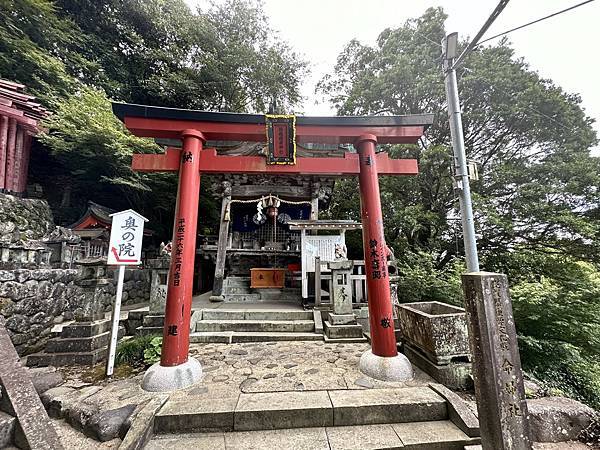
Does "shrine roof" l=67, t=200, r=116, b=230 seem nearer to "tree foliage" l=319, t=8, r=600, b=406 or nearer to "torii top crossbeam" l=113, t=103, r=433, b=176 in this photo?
"torii top crossbeam" l=113, t=103, r=433, b=176

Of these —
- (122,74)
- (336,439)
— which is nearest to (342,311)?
(336,439)

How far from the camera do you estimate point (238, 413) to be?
287 centimetres

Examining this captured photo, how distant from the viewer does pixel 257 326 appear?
19.3 feet

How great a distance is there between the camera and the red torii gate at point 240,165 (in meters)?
3.86

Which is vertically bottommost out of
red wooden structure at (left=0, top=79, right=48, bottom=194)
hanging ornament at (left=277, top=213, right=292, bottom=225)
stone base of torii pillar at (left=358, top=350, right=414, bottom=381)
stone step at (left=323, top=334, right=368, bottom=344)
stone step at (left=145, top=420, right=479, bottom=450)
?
stone step at (left=145, top=420, right=479, bottom=450)

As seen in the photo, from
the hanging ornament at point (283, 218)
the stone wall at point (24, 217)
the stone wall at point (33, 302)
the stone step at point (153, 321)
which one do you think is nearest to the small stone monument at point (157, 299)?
the stone step at point (153, 321)

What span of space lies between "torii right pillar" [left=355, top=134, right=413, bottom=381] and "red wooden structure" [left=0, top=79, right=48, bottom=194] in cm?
1508

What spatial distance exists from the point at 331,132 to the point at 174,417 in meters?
4.70

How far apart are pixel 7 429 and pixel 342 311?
5.17 m

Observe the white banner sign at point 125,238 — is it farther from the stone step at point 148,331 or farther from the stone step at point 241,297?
the stone step at point 241,297

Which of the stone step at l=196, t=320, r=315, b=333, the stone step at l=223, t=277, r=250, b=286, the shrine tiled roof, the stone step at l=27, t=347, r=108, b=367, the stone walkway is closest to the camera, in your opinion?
the stone walkway

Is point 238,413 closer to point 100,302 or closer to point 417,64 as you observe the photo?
point 100,302

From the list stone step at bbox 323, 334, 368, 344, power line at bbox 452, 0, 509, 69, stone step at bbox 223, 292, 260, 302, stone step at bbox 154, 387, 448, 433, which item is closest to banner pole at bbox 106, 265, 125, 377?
stone step at bbox 154, 387, 448, 433

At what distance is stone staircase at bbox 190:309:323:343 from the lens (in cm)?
552
